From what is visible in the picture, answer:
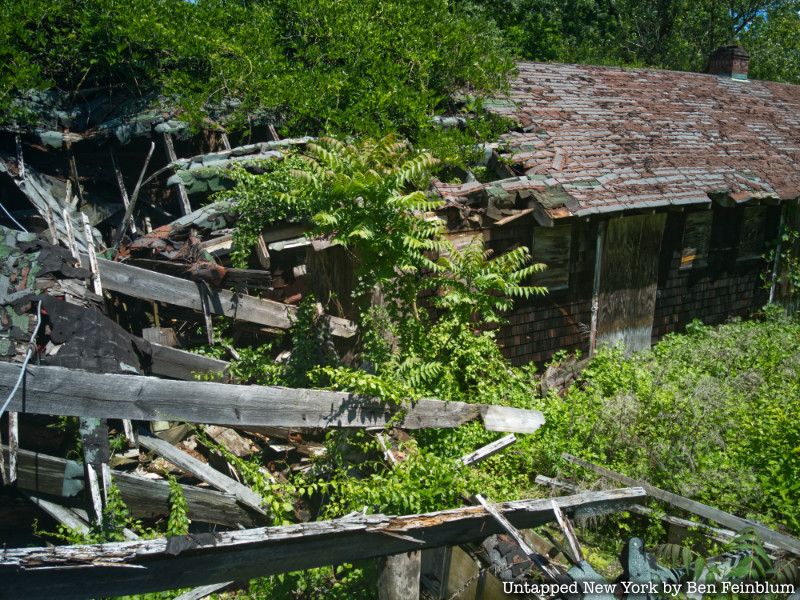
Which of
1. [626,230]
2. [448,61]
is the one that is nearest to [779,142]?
[626,230]

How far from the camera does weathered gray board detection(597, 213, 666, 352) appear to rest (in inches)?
396

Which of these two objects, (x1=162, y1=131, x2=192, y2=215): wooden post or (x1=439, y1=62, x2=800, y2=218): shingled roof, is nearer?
(x1=162, y1=131, x2=192, y2=215): wooden post

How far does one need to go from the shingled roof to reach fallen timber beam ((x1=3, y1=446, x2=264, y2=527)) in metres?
4.55

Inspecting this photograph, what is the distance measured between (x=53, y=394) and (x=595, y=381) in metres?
6.88

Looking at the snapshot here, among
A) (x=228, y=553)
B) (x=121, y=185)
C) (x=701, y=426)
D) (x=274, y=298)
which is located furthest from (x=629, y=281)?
(x=228, y=553)

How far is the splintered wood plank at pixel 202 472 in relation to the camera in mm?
6035

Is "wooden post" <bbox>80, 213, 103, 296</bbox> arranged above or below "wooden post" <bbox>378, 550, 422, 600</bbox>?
above

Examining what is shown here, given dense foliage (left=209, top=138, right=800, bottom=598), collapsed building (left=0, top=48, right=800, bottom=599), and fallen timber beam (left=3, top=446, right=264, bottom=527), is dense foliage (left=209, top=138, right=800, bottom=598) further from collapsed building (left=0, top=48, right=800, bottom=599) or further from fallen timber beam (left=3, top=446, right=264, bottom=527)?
fallen timber beam (left=3, top=446, right=264, bottom=527)

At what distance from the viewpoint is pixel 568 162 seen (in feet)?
32.1

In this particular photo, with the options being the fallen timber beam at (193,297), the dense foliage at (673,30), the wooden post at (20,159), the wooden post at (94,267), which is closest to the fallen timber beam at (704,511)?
the fallen timber beam at (193,297)

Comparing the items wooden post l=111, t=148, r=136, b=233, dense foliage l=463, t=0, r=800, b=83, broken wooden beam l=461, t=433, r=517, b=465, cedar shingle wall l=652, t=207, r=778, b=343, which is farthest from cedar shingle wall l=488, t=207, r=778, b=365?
dense foliage l=463, t=0, r=800, b=83

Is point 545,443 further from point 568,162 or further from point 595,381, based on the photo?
point 568,162

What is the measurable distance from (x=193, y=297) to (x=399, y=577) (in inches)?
140

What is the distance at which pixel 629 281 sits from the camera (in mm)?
10367
